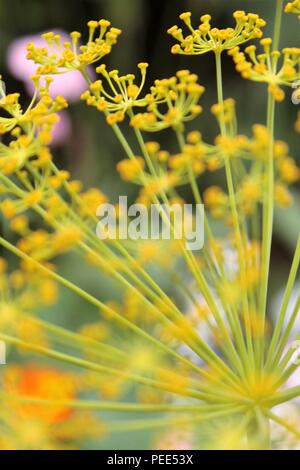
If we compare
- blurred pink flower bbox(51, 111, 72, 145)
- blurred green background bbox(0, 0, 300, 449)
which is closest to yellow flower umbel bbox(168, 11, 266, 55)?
blurred pink flower bbox(51, 111, 72, 145)

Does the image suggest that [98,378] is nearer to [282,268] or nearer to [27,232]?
[27,232]

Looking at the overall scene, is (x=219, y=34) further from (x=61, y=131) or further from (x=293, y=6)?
(x=61, y=131)

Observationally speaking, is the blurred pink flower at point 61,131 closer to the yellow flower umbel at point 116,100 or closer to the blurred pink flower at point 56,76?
the blurred pink flower at point 56,76

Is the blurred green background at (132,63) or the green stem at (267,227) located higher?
the blurred green background at (132,63)

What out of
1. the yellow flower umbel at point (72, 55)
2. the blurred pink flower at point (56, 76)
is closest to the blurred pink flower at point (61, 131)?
the blurred pink flower at point (56, 76)

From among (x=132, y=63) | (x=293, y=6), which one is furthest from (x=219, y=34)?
(x=132, y=63)

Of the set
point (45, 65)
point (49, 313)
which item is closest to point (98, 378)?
point (45, 65)

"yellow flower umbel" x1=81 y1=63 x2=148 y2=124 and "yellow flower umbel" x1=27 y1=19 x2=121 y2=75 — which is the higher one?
"yellow flower umbel" x1=27 y1=19 x2=121 y2=75

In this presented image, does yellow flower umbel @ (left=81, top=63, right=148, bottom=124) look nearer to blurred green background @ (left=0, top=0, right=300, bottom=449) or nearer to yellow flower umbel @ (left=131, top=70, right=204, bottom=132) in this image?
yellow flower umbel @ (left=131, top=70, right=204, bottom=132)
